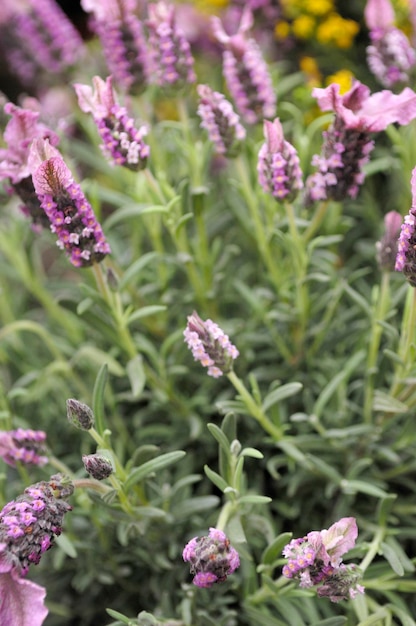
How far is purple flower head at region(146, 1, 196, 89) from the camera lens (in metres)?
1.27

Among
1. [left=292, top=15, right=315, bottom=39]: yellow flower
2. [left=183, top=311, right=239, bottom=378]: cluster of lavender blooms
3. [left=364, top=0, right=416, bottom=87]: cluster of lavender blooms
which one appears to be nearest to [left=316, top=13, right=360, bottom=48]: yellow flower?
[left=292, top=15, right=315, bottom=39]: yellow flower

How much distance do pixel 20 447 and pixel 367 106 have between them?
770 mm

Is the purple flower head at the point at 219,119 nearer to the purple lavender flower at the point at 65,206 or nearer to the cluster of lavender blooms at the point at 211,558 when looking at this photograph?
the purple lavender flower at the point at 65,206

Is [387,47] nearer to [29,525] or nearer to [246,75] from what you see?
[246,75]

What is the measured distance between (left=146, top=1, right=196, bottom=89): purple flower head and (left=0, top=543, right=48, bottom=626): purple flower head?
943 mm

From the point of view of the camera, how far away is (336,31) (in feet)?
6.29

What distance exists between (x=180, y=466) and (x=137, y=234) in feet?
1.90

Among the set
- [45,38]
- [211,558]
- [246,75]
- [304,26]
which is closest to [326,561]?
[211,558]

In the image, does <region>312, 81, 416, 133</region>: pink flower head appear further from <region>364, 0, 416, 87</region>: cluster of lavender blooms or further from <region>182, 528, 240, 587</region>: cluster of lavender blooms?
<region>182, 528, 240, 587</region>: cluster of lavender blooms

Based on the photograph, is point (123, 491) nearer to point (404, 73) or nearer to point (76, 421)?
point (76, 421)

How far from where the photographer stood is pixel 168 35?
1.27 m

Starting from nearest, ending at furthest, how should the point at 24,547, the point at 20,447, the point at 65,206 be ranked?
the point at 24,547 → the point at 65,206 → the point at 20,447

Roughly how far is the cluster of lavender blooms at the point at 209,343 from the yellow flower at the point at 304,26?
129cm

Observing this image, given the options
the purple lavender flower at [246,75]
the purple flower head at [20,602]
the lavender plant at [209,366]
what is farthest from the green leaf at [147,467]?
the purple lavender flower at [246,75]
